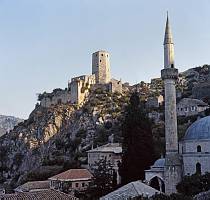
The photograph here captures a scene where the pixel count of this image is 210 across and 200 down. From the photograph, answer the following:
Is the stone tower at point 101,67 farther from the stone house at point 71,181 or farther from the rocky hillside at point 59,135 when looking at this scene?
the stone house at point 71,181

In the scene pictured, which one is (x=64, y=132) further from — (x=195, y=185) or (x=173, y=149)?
(x=195, y=185)

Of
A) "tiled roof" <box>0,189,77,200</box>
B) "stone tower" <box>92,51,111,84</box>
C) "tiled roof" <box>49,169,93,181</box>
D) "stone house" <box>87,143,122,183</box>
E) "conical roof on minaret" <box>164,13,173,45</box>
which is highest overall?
"stone tower" <box>92,51,111,84</box>

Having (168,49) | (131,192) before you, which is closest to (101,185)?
(131,192)

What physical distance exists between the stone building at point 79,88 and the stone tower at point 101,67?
101 inches

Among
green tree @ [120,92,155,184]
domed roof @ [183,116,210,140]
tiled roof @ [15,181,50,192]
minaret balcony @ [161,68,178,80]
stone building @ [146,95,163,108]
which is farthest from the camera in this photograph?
stone building @ [146,95,163,108]

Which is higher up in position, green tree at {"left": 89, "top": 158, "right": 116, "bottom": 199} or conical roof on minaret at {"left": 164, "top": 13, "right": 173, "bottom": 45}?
conical roof on minaret at {"left": 164, "top": 13, "right": 173, "bottom": 45}

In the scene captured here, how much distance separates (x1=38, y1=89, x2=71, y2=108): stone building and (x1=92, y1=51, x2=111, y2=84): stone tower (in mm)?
6471

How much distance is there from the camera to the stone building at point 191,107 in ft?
173

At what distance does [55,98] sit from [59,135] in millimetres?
10904

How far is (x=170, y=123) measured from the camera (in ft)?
92.8

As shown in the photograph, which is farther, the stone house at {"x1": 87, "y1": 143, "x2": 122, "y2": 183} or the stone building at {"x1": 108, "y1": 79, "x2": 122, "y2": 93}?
the stone building at {"x1": 108, "y1": 79, "x2": 122, "y2": 93}

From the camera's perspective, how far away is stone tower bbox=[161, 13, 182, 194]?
27.0 meters

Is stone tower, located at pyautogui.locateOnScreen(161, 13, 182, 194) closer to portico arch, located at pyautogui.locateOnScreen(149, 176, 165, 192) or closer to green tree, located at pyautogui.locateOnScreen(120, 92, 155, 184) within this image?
portico arch, located at pyautogui.locateOnScreen(149, 176, 165, 192)

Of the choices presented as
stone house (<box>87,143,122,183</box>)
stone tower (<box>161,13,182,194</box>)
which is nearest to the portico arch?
stone tower (<box>161,13,182,194</box>)
